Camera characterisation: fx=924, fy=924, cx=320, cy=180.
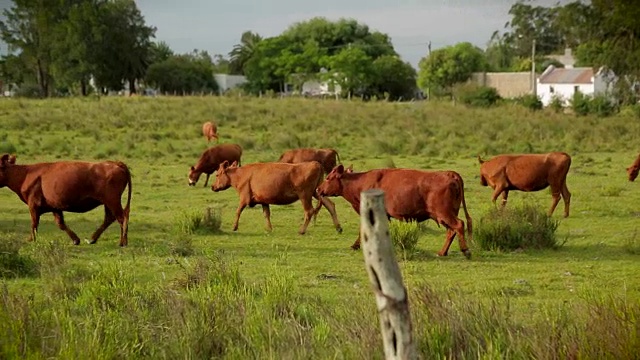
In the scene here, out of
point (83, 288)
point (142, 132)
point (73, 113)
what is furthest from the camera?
point (73, 113)

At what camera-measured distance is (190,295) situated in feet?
25.8

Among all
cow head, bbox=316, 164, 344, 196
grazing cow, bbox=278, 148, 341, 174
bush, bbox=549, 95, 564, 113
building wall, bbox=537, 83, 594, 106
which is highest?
cow head, bbox=316, 164, 344, 196

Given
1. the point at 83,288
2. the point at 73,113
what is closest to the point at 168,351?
the point at 83,288

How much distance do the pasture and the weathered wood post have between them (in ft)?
2.76

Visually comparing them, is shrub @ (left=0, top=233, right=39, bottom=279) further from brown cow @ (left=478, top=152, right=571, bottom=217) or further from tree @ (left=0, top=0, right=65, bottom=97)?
tree @ (left=0, top=0, right=65, bottom=97)

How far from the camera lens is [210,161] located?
22719 mm

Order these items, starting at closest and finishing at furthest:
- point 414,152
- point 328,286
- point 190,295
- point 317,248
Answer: point 190,295, point 328,286, point 317,248, point 414,152

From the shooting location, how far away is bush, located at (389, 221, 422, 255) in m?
12.4

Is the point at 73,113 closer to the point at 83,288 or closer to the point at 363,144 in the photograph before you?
the point at 363,144

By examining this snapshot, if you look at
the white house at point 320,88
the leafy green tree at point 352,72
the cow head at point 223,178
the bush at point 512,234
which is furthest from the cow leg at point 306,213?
the white house at point 320,88

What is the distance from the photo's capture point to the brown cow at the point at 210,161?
73.3ft

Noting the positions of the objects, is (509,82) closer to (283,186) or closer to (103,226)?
(283,186)

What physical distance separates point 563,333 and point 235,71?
108m

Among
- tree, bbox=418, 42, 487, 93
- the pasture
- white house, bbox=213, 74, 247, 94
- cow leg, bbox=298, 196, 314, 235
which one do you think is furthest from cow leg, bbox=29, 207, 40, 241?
white house, bbox=213, 74, 247, 94
